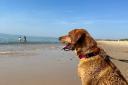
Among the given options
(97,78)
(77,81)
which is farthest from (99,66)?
(77,81)

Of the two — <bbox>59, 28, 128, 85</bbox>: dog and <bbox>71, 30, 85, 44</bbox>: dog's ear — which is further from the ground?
<bbox>71, 30, 85, 44</bbox>: dog's ear

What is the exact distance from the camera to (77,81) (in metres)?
11.6

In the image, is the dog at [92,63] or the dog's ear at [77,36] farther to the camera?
the dog's ear at [77,36]

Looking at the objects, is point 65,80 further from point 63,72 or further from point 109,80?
point 109,80

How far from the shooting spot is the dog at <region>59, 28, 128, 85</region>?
6.74 meters

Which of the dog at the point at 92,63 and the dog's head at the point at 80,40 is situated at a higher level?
the dog's head at the point at 80,40

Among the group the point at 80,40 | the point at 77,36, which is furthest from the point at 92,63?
the point at 77,36

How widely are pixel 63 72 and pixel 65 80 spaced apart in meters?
1.90

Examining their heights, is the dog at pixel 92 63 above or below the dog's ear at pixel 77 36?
below

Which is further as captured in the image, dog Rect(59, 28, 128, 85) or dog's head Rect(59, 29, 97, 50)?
dog's head Rect(59, 29, 97, 50)

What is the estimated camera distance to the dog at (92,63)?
674 centimetres

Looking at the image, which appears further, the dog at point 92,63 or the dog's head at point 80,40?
the dog's head at point 80,40

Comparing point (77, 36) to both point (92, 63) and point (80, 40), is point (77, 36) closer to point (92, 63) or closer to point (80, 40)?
point (80, 40)

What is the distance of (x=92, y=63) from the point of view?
7113 mm
